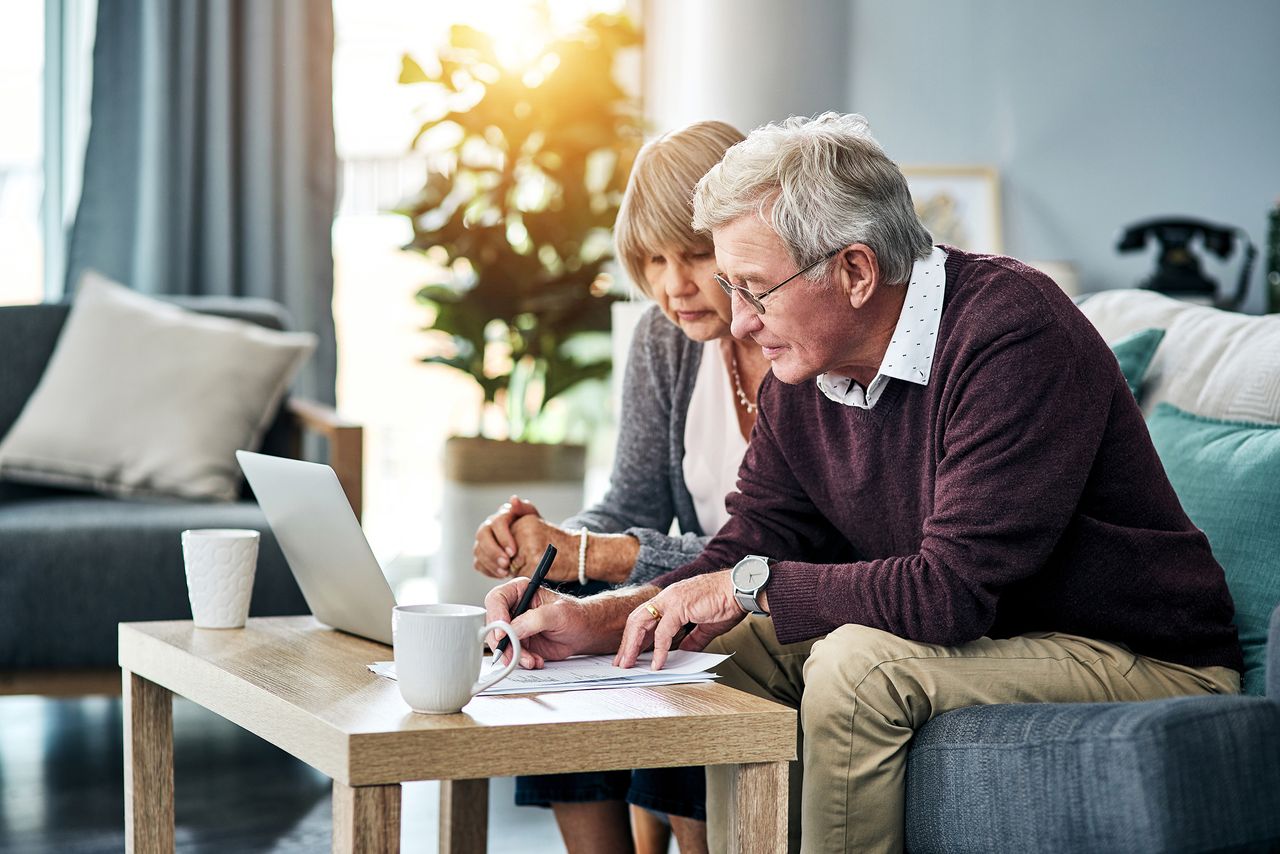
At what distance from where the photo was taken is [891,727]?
1272 millimetres

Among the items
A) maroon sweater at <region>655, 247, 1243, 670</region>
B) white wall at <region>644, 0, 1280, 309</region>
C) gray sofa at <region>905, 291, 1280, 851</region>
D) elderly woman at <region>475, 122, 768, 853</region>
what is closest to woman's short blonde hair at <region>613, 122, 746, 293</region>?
elderly woman at <region>475, 122, 768, 853</region>

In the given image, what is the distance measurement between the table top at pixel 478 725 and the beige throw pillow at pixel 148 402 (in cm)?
148

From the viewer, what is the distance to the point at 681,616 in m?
1.38

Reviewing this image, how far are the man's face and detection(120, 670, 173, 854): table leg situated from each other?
0.78m

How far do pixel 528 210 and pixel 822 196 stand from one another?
222cm

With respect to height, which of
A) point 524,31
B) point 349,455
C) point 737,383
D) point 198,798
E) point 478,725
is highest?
point 524,31

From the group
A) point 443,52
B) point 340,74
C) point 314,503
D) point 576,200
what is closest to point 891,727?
point 314,503

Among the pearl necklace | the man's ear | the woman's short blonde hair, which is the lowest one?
the pearl necklace

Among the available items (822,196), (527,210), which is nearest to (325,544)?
(822,196)

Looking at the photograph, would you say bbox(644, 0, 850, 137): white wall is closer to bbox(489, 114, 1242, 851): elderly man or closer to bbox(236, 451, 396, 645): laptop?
bbox(489, 114, 1242, 851): elderly man

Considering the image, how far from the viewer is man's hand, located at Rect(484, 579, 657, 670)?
1344mm

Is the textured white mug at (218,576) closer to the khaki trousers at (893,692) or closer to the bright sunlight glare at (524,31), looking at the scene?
the khaki trousers at (893,692)


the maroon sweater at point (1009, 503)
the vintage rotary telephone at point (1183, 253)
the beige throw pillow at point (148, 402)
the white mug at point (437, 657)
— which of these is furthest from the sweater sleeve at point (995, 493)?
the vintage rotary telephone at point (1183, 253)

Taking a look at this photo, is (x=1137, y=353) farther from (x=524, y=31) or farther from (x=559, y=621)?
(x=524, y=31)
